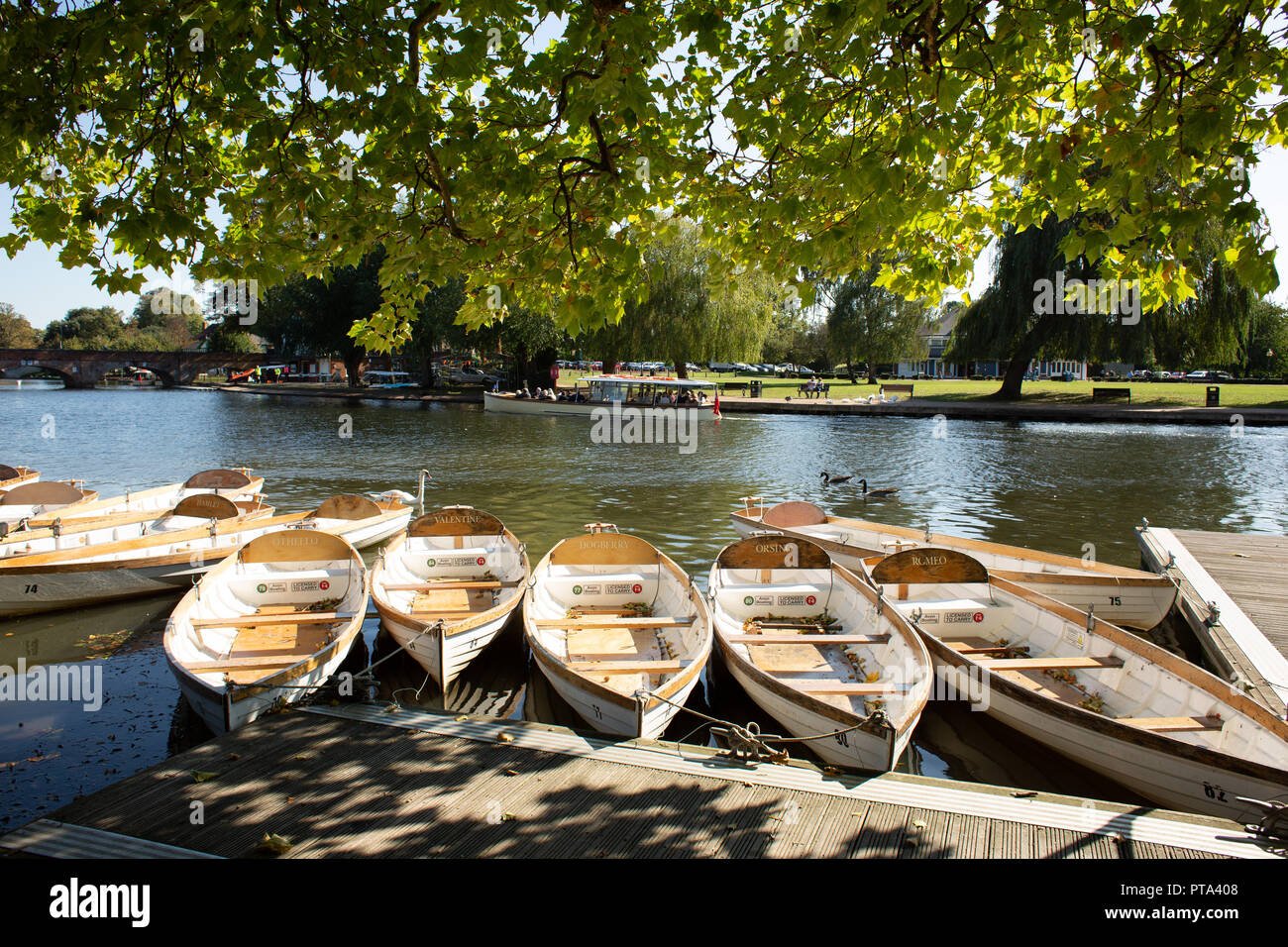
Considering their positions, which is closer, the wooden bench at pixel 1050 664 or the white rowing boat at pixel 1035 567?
the wooden bench at pixel 1050 664

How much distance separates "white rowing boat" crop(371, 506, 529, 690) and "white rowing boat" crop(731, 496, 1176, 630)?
15.1 feet

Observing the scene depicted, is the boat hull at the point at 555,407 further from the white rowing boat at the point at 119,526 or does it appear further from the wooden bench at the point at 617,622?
the wooden bench at the point at 617,622

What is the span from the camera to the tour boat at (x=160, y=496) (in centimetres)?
1478

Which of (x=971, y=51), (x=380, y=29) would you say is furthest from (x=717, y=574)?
(x=380, y=29)

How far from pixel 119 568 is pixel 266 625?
4332mm

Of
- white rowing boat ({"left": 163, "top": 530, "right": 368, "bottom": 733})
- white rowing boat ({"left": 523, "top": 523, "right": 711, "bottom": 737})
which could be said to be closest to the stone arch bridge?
white rowing boat ({"left": 163, "top": 530, "right": 368, "bottom": 733})

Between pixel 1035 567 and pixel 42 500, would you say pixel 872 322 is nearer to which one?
pixel 1035 567

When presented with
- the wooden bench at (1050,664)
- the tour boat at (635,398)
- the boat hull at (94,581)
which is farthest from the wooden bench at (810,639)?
the tour boat at (635,398)

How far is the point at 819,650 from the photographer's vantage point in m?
9.09

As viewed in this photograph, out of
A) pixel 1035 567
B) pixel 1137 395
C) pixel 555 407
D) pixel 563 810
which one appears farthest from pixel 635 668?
pixel 1137 395

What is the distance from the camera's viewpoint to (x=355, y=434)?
1505 inches

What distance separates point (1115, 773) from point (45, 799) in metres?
9.61

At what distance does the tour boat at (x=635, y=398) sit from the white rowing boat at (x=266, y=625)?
34.7m
